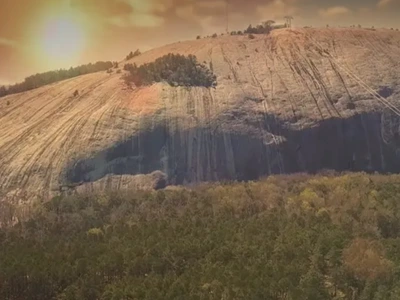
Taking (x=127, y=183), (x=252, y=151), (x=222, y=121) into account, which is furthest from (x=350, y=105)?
(x=127, y=183)

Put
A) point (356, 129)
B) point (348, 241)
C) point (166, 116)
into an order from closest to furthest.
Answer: point (348, 241) < point (166, 116) < point (356, 129)

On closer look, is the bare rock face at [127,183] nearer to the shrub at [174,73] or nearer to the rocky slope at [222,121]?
the rocky slope at [222,121]

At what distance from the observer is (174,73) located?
97438 mm

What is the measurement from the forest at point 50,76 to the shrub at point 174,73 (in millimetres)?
12566

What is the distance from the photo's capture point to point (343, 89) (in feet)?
324

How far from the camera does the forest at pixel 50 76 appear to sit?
346 ft

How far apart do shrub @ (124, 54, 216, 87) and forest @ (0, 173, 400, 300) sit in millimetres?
21585

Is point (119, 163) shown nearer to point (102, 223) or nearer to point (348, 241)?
point (102, 223)

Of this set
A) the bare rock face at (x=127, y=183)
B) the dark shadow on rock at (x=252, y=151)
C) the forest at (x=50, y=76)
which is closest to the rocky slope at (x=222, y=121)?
the dark shadow on rock at (x=252, y=151)

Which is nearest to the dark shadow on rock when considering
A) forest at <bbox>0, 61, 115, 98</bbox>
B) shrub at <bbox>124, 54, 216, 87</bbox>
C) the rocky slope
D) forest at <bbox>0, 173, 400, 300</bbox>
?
the rocky slope

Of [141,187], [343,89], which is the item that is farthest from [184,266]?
[343,89]

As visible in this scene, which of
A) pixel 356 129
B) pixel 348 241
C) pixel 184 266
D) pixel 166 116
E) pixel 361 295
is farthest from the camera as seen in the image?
pixel 356 129

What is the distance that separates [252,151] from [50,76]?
133 ft

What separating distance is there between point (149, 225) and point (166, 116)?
1068 inches
